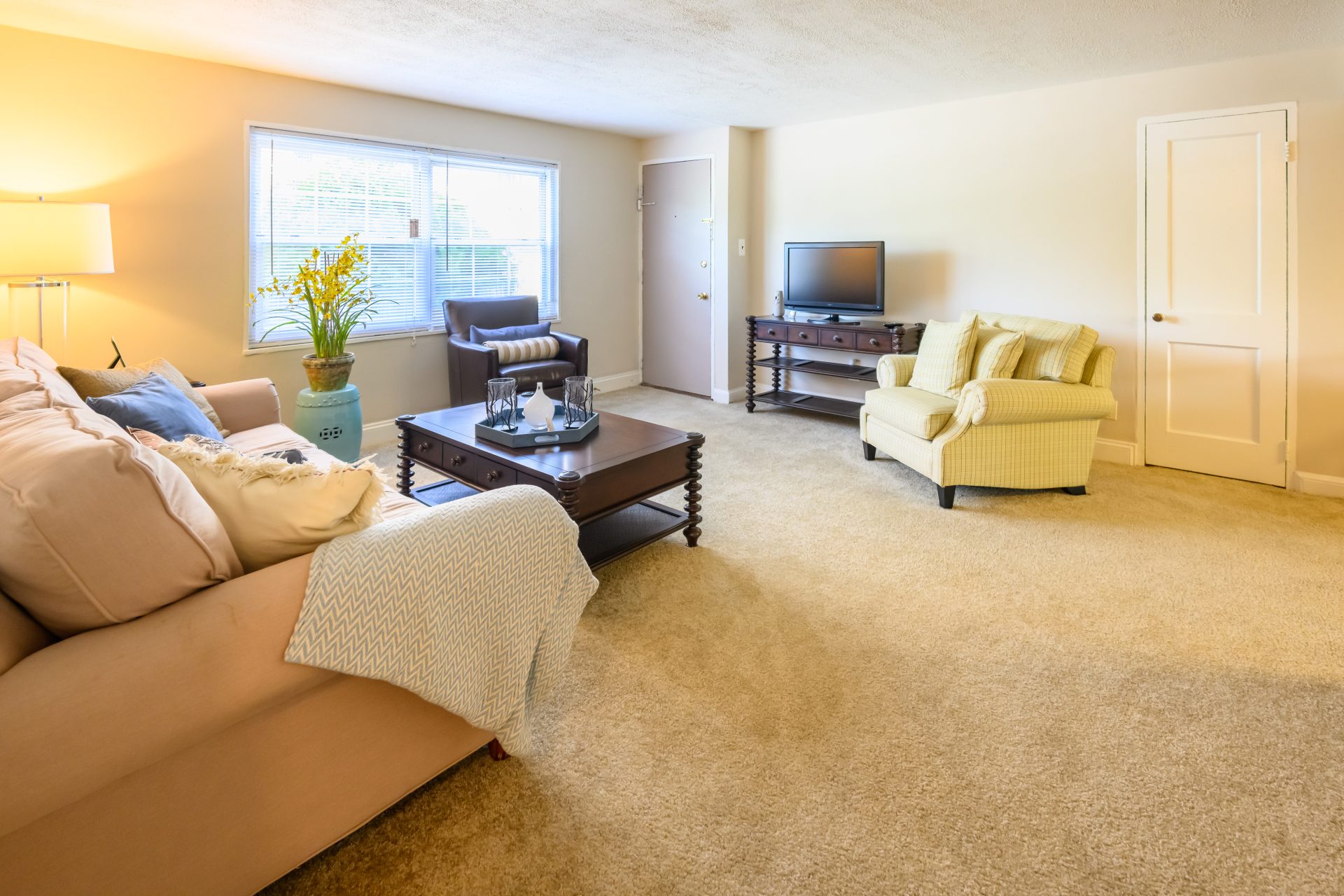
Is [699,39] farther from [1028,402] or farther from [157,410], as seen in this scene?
[157,410]

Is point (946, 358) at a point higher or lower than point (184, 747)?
higher

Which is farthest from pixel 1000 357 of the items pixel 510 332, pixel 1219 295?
pixel 510 332

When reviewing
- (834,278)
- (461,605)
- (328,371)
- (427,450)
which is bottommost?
(461,605)

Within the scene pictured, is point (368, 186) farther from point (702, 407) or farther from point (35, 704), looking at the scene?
point (35, 704)

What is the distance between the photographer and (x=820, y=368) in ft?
18.4

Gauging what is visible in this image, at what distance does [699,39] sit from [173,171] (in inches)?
114

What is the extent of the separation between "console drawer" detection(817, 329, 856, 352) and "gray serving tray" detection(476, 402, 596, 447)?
9.08 ft

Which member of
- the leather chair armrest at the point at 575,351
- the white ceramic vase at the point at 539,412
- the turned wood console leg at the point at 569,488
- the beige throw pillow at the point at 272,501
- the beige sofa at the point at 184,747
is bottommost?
the beige sofa at the point at 184,747

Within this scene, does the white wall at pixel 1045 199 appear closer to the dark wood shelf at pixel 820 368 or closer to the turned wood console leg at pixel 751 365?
the dark wood shelf at pixel 820 368

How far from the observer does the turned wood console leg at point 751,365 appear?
5.82 meters

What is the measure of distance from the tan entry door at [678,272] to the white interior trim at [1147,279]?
10.1ft

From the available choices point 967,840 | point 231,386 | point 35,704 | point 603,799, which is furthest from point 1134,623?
point 231,386

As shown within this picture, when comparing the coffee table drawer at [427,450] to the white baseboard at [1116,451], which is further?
the white baseboard at [1116,451]

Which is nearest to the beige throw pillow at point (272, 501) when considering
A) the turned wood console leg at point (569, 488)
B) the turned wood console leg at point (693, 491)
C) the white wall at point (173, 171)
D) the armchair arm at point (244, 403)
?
the turned wood console leg at point (569, 488)
